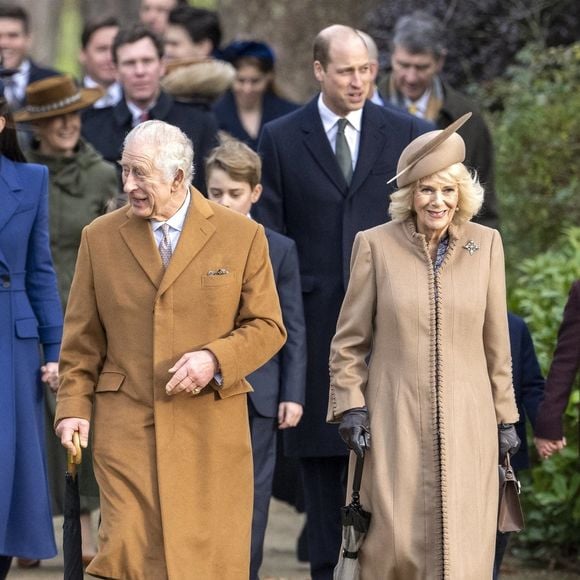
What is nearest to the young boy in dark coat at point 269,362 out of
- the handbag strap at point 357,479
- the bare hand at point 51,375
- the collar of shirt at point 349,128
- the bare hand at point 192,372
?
the collar of shirt at point 349,128

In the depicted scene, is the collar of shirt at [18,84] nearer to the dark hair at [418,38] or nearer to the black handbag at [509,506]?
the dark hair at [418,38]

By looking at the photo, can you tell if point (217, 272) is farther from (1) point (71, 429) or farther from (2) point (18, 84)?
(2) point (18, 84)

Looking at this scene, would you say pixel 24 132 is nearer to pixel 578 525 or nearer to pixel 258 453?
pixel 258 453

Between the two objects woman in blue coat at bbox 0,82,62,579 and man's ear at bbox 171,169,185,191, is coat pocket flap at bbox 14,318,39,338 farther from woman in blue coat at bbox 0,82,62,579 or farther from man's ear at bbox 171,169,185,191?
man's ear at bbox 171,169,185,191

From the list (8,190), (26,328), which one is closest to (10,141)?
(8,190)

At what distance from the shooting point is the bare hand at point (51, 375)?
6.73m

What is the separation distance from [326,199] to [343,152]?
246 mm

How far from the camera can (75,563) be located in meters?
5.98

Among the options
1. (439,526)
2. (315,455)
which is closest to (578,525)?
(315,455)

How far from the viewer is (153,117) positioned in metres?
9.18

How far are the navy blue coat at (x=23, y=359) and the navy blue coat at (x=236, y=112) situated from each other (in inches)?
141

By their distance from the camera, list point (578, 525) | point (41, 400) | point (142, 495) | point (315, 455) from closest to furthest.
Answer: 1. point (142, 495)
2. point (41, 400)
3. point (315, 455)
4. point (578, 525)

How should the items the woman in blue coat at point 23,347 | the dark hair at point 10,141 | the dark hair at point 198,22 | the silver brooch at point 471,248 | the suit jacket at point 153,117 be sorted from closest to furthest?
the silver brooch at point 471,248 < the woman in blue coat at point 23,347 < the dark hair at point 10,141 < the suit jacket at point 153,117 < the dark hair at point 198,22

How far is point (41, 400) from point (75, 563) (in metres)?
1.04
